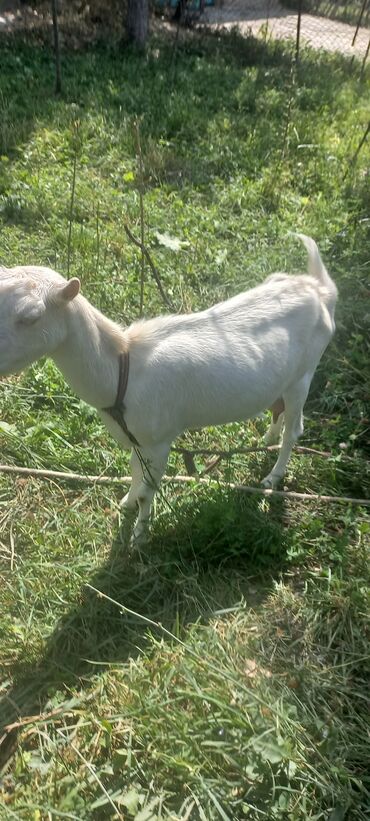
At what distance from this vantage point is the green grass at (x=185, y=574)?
209cm

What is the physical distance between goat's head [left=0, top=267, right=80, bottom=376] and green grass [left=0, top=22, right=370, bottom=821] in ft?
3.54

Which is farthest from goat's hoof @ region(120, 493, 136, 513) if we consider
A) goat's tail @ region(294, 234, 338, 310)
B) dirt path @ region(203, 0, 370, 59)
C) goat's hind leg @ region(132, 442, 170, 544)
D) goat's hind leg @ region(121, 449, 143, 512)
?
dirt path @ region(203, 0, 370, 59)

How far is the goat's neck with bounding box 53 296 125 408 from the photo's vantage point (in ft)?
7.39

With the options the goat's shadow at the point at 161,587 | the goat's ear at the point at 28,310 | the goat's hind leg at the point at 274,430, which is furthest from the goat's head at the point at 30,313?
the goat's hind leg at the point at 274,430

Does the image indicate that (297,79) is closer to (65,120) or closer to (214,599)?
(65,120)

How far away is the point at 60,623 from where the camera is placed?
2555mm

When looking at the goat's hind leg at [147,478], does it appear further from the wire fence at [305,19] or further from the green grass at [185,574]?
the wire fence at [305,19]

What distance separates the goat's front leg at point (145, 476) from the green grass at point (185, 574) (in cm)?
10

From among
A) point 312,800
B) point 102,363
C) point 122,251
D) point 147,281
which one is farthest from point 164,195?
point 312,800

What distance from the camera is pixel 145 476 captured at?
2.74 meters

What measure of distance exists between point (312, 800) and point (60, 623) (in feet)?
3.94

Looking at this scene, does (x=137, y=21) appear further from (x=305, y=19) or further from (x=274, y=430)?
(x=274, y=430)

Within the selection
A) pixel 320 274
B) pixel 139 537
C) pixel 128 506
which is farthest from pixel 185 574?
pixel 320 274

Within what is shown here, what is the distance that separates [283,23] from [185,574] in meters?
14.3
